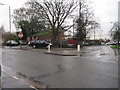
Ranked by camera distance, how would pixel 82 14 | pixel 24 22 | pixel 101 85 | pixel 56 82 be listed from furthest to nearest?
pixel 24 22, pixel 82 14, pixel 56 82, pixel 101 85

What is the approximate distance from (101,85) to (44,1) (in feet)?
87.9

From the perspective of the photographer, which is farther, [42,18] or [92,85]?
[42,18]

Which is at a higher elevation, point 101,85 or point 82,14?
point 82,14

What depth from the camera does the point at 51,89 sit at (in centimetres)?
486

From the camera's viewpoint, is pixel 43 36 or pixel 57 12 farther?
pixel 43 36

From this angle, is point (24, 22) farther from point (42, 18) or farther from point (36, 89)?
point (36, 89)

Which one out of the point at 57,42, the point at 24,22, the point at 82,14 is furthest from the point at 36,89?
the point at 24,22

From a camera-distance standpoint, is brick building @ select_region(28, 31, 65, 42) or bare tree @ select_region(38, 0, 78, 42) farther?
brick building @ select_region(28, 31, 65, 42)

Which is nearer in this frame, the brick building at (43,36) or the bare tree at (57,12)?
the bare tree at (57,12)


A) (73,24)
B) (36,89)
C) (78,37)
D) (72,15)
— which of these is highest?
(72,15)

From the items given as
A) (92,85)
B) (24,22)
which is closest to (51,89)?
(92,85)

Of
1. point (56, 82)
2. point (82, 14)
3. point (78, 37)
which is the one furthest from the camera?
point (78, 37)

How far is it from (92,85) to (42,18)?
2532cm

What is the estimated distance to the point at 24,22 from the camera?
44500 mm
